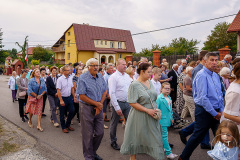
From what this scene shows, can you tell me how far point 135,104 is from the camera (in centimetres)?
340

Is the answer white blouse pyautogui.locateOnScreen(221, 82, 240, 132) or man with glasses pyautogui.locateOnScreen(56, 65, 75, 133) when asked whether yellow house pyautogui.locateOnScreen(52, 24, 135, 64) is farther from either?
white blouse pyautogui.locateOnScreen(221, 82, 240, 132)

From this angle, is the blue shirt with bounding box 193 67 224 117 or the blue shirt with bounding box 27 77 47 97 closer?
the blue shirt with bounding box 193 67 224 117

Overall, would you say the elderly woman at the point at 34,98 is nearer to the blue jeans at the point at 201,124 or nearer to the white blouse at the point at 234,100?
the blue jeans at the point at 201,124

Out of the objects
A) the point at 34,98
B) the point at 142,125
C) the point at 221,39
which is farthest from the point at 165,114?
the point at 221,39

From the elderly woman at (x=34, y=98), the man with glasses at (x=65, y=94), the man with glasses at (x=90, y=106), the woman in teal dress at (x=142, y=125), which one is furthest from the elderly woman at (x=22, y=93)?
Result: the woman in teal dress at (x=142, y=125)

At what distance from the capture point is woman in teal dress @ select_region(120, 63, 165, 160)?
11.0ft

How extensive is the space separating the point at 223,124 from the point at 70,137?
4221 millimetres

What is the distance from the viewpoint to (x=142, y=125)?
3.38 m

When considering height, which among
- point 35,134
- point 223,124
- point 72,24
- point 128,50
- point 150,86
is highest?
point 72,24

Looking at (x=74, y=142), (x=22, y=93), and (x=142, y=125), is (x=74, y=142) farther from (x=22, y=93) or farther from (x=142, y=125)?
(x=22, y=93)

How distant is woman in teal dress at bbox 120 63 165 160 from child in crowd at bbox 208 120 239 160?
1.04 metres

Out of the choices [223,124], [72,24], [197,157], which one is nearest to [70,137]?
[197,157]

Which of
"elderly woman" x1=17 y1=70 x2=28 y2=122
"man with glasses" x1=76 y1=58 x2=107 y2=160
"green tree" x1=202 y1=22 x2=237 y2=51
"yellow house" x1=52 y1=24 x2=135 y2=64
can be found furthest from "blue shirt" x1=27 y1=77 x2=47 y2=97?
"green tree" x1=202 y1=22 x2=237 y2=51

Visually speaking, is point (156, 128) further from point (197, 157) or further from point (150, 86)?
point (197, 157)
